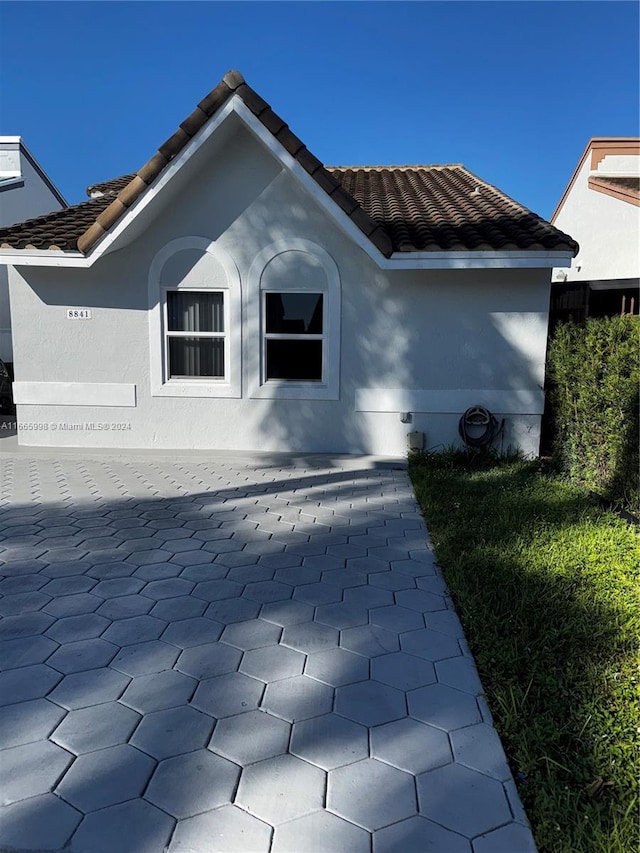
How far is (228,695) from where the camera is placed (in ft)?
9.38

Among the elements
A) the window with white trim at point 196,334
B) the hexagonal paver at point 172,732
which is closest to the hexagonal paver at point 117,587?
the hexagonal paver at point 172,732

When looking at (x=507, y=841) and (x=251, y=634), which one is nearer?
(x=507, y=841)

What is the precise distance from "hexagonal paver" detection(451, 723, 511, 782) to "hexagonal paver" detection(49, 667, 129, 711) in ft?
5.60

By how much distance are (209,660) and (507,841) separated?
1.75 m

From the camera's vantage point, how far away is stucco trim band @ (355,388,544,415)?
27.7 feet

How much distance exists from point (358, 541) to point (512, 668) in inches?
86.2

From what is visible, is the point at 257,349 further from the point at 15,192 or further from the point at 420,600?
the point at 15,192

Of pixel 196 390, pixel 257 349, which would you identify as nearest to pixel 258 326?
pixel 257 349

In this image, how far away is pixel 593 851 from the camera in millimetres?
2004

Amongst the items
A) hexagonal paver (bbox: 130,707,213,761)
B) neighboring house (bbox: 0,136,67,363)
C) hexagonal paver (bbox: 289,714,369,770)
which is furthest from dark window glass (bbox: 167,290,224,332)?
neighboring house (bbox: 0,136,67,363)

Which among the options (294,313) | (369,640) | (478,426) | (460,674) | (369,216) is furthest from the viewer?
(294,313)

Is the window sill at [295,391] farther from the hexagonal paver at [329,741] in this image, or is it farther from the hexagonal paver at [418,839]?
the hexagonal paver at [418,839]

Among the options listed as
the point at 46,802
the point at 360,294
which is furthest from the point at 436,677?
the point at 360,294

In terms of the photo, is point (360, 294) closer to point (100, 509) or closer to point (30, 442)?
point (100, 509)
